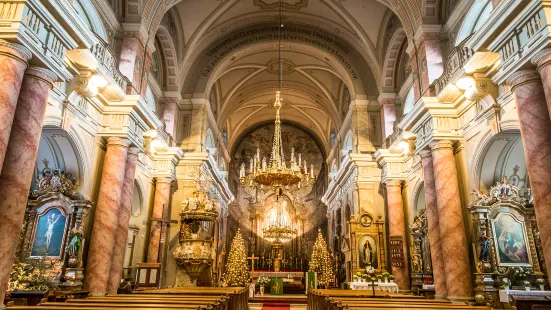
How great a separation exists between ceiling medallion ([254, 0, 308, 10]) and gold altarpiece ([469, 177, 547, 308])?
31.8ft

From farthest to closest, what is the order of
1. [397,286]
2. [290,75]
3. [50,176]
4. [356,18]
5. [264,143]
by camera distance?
1. [264,143]
2. [290,75]
3. [356,18]
4. [397,286]
5. [50,176]

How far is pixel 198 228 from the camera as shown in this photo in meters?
13.5

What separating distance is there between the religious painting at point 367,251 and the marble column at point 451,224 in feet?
16.1

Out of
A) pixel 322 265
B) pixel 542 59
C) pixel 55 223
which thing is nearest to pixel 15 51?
pixel 55 223

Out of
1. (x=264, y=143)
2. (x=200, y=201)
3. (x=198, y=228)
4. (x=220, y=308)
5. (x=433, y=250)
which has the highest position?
(x=264, y=143)

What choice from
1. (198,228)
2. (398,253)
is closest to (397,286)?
(398,253)

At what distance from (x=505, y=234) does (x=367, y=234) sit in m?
5.74

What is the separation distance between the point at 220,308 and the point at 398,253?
8.79 m

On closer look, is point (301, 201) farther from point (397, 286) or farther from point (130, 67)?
point (130, 67)

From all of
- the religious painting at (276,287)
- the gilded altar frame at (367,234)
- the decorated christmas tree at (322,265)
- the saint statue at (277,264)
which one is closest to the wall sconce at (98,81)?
the gilded altar frame at (367,234)

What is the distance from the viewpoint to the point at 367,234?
1409 cm

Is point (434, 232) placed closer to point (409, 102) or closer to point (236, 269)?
point (409, 102)

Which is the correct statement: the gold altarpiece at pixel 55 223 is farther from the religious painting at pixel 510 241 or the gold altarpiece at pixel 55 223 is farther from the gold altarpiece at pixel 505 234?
the religious painting at pixel 510 241

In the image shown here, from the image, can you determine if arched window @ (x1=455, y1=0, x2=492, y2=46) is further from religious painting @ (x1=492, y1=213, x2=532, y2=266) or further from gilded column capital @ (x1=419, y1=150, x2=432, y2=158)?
religious painting @ (x1=492, y1=213, x2=532, y2=266)
